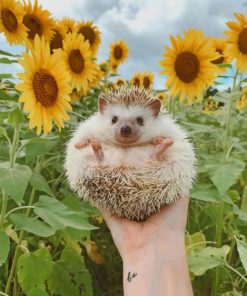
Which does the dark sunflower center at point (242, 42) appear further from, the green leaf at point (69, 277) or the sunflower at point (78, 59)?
the green leaf at point (69, 277)

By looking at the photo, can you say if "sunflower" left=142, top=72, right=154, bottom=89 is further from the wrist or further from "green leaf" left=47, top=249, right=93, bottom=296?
the wrist

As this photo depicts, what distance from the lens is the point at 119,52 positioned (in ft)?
23.3

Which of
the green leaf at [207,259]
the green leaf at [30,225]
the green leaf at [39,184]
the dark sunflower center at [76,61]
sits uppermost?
the dark sunflower center at [76,61]

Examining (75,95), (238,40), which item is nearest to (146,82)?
(75,95)

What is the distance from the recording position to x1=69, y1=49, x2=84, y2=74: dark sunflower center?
393 centimetres

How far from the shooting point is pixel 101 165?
73.2 inches

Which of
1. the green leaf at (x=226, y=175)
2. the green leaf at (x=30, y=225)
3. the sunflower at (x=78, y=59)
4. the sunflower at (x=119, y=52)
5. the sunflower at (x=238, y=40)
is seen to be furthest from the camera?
the sunflower at (x=119, y=52)

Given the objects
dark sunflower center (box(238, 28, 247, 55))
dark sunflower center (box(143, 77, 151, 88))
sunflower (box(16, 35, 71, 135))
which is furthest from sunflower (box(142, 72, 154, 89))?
sunflower (box(16, 35, 71, 135))

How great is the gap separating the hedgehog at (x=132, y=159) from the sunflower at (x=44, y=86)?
374 mm

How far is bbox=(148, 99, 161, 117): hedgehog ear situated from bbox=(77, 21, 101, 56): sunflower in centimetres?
313

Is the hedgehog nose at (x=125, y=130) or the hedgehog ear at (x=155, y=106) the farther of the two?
the hedgehog ear at (x=155, y=106)

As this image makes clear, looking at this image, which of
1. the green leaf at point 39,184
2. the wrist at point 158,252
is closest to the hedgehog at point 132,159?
the wrist at point 158,252

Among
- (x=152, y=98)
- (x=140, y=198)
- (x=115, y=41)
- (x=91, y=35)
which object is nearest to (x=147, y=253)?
(x=140, y=198)

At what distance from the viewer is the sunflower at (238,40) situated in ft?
11.5
